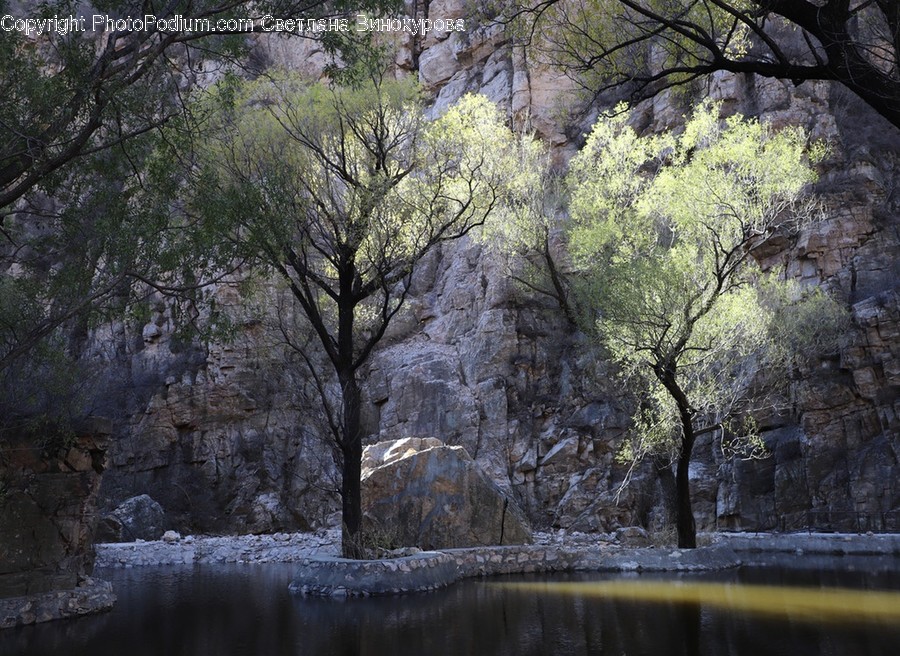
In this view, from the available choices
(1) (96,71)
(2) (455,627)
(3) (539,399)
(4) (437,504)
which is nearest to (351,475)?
(4) (437,504)

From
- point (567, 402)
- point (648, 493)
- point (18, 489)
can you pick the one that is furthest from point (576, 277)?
point (18, 489)

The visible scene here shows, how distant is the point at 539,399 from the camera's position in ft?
85.7

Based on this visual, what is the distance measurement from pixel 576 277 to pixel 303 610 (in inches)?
700

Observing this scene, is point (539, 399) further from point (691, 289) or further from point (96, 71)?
point (96, 71)

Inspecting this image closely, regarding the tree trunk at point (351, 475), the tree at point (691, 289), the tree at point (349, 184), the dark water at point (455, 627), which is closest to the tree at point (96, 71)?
the tree at point (349, 184)

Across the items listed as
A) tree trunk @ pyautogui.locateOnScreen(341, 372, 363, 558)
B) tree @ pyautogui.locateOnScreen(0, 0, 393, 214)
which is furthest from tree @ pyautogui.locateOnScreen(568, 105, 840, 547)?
tree @ pyautogui.locateOnScreen(0, 0, 393, 214)

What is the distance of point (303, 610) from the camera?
11492mm

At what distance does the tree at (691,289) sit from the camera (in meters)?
16.1

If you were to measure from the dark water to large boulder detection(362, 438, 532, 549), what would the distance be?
10.8ft

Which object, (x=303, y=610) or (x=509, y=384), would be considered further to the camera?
(x=509, y=384)

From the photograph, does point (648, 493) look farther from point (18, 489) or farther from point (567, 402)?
point (18, 489)

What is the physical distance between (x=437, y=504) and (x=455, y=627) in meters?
7.87

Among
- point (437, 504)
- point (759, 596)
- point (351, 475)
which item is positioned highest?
point (351, 475)

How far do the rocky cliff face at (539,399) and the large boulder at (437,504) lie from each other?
131 inches
